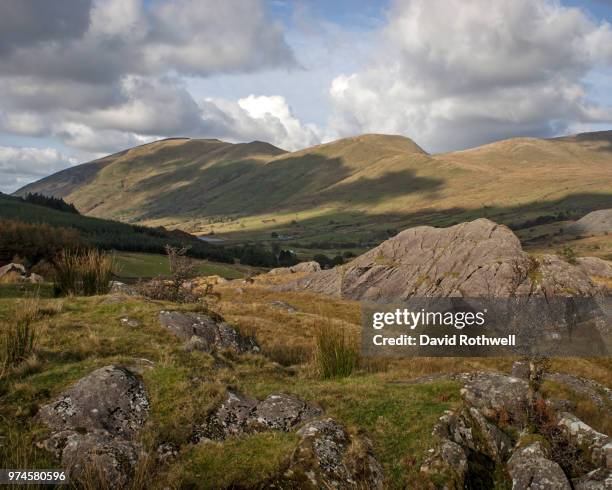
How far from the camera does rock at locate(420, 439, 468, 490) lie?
8.88m

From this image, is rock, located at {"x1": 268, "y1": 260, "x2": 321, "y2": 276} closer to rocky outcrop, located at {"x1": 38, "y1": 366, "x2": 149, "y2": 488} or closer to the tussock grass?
the tussock grass

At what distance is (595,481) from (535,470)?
0.97m

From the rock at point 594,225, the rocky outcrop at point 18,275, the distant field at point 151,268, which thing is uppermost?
the rock at point 594,225

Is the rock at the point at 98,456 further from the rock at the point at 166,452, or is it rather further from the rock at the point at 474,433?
the rock at the point at 474,433

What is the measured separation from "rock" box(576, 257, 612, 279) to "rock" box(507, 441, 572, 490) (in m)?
59.0

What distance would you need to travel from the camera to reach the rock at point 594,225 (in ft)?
582

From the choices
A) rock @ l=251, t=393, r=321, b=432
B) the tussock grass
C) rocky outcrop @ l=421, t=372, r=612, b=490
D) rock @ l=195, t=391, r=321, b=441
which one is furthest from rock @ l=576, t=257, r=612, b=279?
the tussock grass

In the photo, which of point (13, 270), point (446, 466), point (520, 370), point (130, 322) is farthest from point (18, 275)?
point (446, 466)

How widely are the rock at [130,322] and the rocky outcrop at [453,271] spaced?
118 ft

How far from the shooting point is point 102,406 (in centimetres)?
1016

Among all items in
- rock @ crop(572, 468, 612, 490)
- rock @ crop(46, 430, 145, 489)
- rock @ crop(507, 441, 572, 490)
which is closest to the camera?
rock @ crop(46, 430, 145, 489)

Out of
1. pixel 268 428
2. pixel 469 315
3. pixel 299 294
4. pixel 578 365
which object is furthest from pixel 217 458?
pixel 299 294

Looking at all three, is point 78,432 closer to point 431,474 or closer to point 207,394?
point 207,394

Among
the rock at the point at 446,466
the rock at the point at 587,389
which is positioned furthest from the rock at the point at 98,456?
the rock at the point at 587,389
